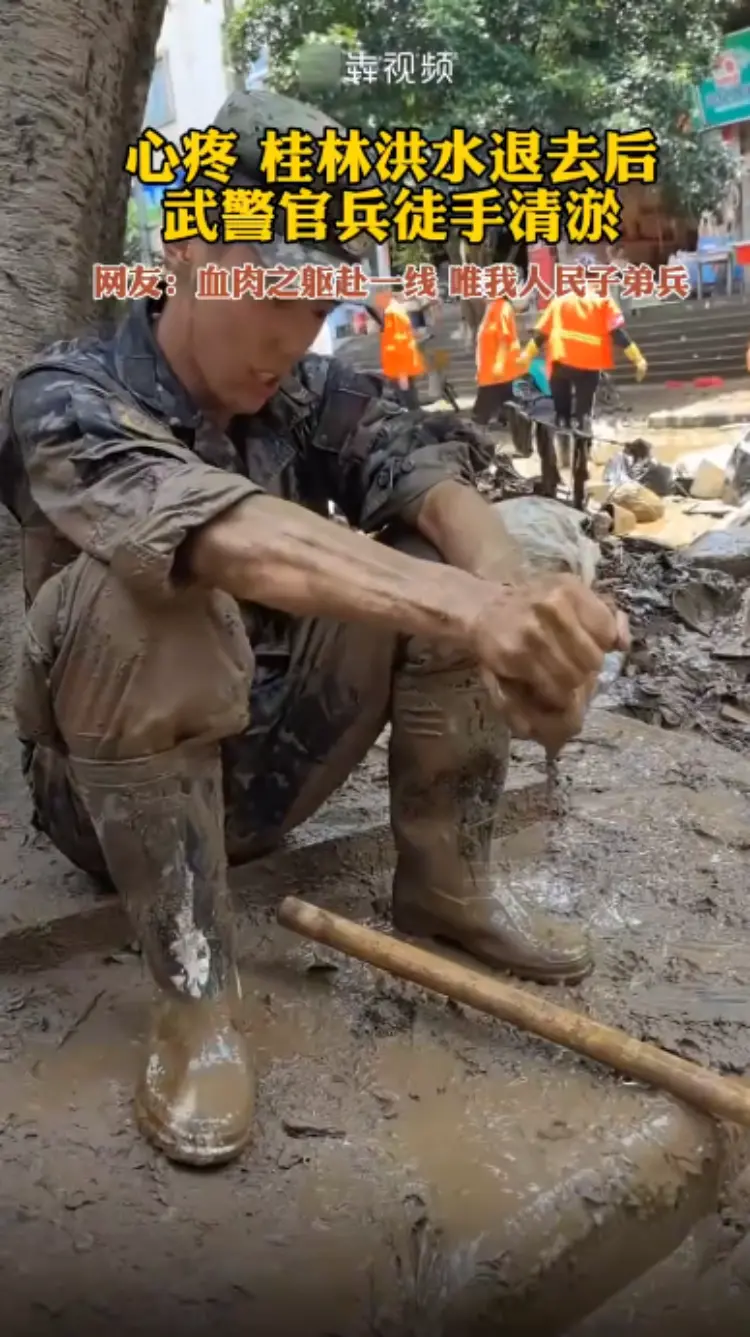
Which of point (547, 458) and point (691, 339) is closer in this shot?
point (547, 458)

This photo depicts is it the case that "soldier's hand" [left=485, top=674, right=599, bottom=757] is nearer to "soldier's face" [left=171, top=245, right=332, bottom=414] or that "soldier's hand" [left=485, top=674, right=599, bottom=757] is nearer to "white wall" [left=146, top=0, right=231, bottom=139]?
"soldier's face" [left=171, top=245, right=332, bottom=414]

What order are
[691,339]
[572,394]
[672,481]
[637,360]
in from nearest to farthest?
[572,394] → [637,360] → [691,339] → [672,481]

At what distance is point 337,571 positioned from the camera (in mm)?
1099

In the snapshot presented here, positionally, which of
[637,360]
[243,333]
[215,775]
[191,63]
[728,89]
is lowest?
[215,775]

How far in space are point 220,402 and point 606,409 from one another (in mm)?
5259

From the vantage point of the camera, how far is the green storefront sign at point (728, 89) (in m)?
4.49

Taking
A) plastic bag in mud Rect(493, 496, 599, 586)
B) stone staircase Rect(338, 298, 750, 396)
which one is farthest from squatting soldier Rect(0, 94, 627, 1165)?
stone staircase Rect(338, 298, 750, 396)

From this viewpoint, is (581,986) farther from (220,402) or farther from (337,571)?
(220,402)

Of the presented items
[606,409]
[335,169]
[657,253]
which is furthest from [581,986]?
[606,409]

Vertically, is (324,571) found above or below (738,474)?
above

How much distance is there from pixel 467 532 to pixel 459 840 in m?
0.38

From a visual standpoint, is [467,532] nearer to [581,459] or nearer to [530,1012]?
[530,1012]

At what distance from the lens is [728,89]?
4.57 m
